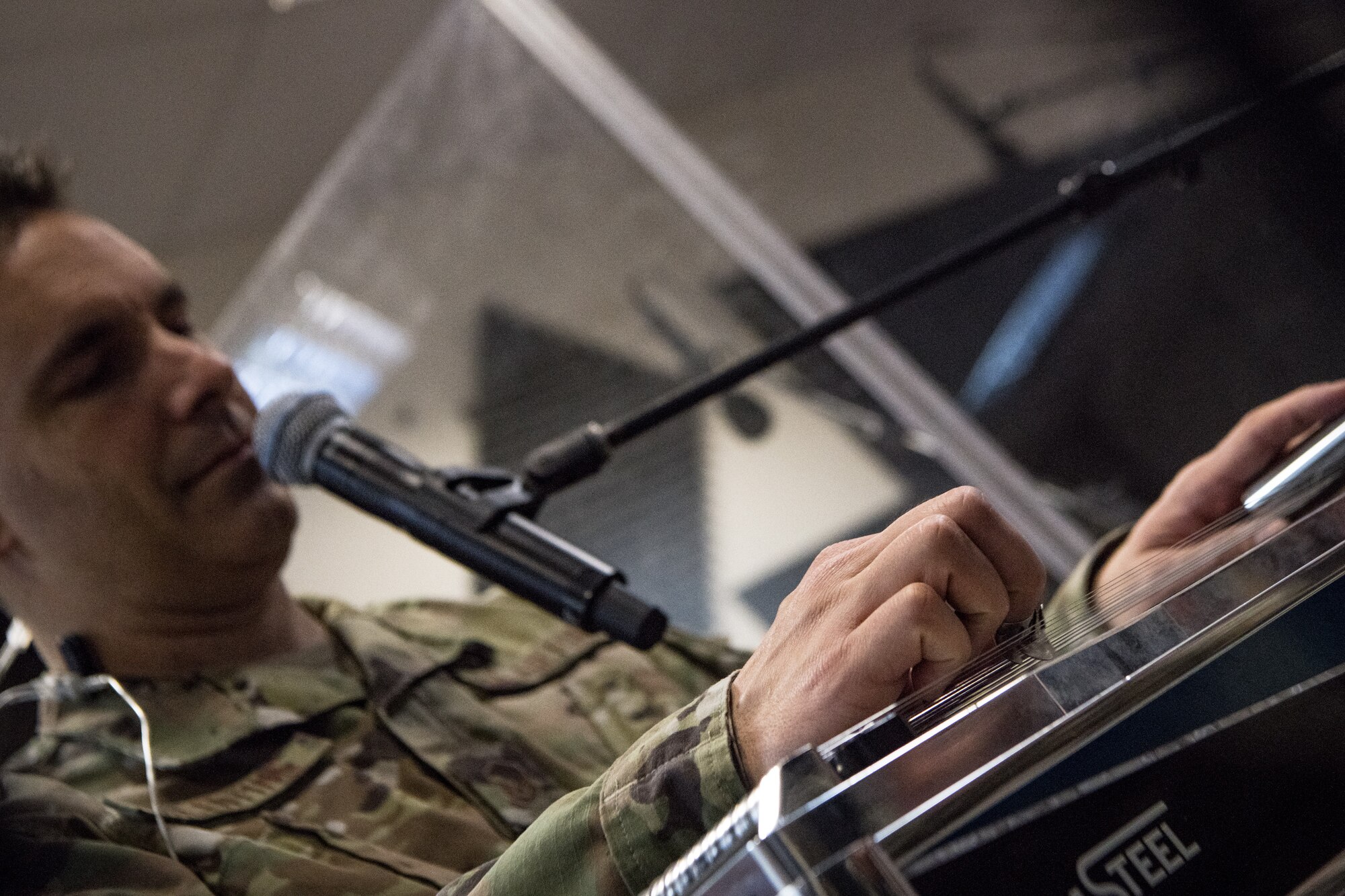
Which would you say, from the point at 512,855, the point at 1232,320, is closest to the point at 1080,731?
the point at 512,855

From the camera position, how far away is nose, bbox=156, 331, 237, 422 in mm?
976

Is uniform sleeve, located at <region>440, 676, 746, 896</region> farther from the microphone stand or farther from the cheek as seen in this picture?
the cheek

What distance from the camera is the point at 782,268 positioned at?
140cm

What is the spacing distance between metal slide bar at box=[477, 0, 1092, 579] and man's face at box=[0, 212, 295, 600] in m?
0.66

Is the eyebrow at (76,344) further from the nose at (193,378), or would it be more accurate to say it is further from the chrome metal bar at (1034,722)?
the chrome metal bar at (1034,722)

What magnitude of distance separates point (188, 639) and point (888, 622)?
786mm

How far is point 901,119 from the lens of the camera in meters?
1.61

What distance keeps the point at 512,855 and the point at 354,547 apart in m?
0.87

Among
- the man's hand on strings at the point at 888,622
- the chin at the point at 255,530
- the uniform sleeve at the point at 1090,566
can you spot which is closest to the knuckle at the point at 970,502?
the man's hand on strings at the point at 888,622

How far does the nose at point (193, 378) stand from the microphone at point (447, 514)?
0.74 feet

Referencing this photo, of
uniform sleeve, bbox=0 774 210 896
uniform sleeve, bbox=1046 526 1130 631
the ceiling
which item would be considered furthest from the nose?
the ceiling

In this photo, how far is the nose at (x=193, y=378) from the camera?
98cm

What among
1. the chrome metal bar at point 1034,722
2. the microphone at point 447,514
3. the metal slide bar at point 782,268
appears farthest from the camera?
the metal slide bar at point 782,268

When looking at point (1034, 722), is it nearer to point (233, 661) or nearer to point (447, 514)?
point (447, 514)
